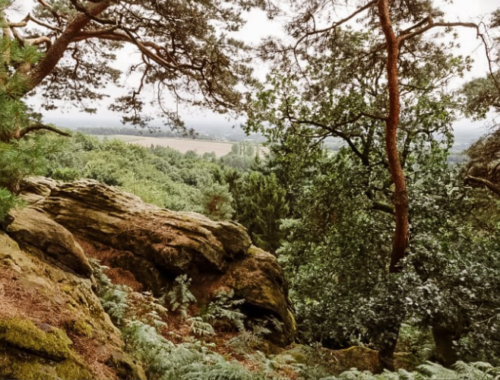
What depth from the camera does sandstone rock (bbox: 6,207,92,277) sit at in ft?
13.8

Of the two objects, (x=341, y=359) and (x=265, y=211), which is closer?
(x=341, y=359)

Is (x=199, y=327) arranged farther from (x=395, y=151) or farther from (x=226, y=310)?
(x=395, y=151)

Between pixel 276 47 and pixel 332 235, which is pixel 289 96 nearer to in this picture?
pixel 276 47

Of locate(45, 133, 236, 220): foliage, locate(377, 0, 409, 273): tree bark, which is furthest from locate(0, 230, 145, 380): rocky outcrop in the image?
locate(45, 133, 236, 220): foliage

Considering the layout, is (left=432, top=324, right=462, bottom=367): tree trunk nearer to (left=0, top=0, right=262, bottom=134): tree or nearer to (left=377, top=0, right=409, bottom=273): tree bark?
(left=377, top=0, right=409, bottom=273): tree bark

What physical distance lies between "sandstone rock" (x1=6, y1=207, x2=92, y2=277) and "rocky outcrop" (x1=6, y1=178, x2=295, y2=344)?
7.50ft

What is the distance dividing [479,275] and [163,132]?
8.82 meters

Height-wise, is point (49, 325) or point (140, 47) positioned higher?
point (140, 47)

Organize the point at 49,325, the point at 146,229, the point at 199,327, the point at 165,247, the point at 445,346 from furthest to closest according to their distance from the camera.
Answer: the point at 146,229 → the point at 165,247 → the point at 445,346 → the point at 199,327 → the point at 49,325

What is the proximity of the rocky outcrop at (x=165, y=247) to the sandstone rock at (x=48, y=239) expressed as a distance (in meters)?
2.29

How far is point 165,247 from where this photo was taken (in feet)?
22.9

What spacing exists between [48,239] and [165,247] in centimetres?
286

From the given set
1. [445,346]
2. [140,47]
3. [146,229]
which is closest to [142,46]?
[140,47]

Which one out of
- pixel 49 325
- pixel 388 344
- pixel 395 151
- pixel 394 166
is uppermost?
pixel 395 151
